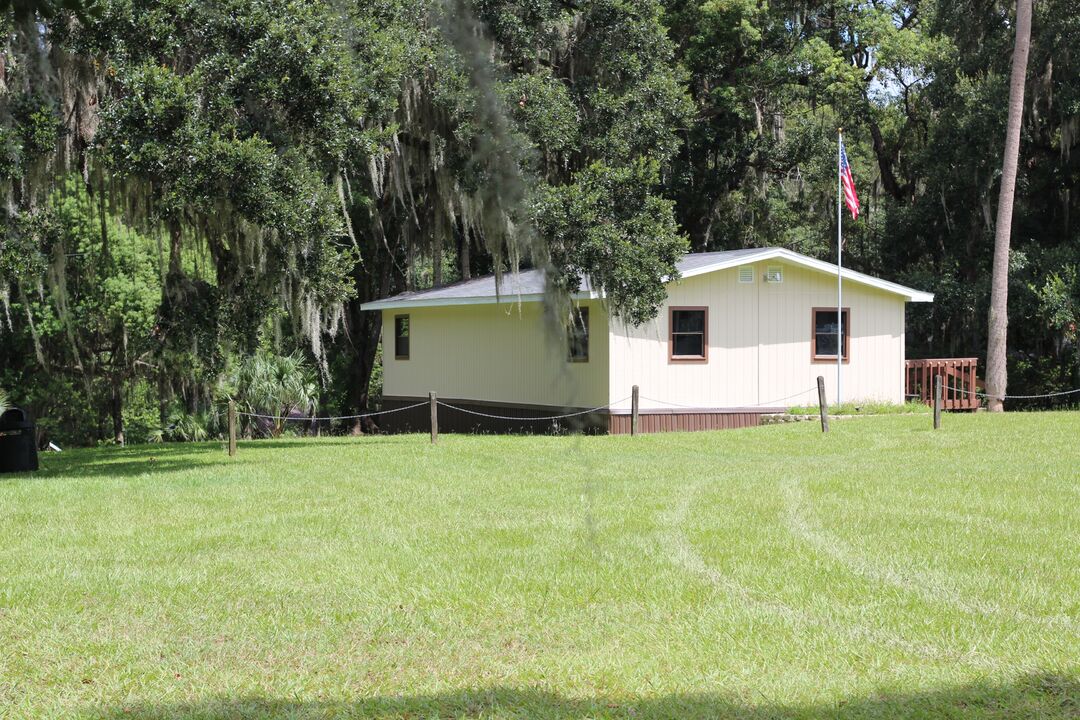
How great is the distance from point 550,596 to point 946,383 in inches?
818

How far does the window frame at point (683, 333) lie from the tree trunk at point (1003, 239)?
7.04 metres

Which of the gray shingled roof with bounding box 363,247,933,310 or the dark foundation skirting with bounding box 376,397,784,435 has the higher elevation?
the gray shingled roof with bounding box 363,247,933,310

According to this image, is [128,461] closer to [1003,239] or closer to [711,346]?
[711,346]

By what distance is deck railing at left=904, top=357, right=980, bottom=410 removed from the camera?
86.2 feet

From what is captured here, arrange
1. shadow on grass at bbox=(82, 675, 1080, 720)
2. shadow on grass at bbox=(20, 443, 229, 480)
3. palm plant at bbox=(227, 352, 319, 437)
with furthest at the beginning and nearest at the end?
palm plant at bbox=(227, 352, 319, 437)
shadow on grass at bbox=(20, 443, 229, 480)
shadow on grass at bbox=(82, 675, 1080, 720)

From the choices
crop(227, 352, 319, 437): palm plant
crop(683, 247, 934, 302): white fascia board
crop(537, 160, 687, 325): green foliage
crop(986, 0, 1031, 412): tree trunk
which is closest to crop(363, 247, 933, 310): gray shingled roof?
crop(683, 247, 934, 302): white fascia board

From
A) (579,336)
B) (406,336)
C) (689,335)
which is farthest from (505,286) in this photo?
(579,336)

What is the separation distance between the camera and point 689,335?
77.0 ft

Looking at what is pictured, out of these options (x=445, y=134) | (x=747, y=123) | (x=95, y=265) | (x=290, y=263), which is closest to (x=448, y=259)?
(x=747, y=123)

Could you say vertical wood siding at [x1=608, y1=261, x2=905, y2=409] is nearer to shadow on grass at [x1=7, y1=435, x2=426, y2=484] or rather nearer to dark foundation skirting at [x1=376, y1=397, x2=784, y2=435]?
dark foundation skirting at [x1=376, y1=397, x2=784, y2=435]

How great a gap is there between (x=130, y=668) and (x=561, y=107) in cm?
1618

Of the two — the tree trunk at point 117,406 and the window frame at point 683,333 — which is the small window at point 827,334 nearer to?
the window frame at point 683,333

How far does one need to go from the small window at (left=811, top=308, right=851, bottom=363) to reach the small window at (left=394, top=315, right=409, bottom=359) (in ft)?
33.5

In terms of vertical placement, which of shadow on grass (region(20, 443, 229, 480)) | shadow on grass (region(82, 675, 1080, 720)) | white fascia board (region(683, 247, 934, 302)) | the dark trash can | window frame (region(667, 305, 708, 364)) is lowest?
shadow on grass (region(82, 675, 1080, 720))
